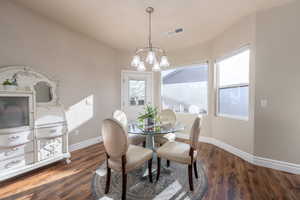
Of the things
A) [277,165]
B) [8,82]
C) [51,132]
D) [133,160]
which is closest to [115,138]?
[133,160]

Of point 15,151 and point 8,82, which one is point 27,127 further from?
point 8,82

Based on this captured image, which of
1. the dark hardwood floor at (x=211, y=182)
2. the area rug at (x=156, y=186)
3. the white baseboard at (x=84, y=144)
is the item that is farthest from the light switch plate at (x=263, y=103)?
the white baseboard at (x=84, y=144)

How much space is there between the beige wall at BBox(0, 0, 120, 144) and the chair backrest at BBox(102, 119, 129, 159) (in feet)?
6.30

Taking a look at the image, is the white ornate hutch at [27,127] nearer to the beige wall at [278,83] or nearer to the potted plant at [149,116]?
the potted plant at [149,116]

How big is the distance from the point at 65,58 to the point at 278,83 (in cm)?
407

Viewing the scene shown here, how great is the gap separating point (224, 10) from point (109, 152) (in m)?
2.90

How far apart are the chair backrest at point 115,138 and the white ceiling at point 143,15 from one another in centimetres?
192

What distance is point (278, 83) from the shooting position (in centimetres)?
226

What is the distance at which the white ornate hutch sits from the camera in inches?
74.8

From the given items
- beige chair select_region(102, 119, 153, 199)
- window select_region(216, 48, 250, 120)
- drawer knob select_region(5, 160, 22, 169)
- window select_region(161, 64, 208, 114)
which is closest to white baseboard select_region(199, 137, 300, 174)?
window select_region(216, 48, 250, 120)

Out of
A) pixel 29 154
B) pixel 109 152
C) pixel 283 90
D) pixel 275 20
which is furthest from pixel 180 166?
pixel 275 20

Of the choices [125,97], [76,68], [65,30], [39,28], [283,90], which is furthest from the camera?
[125,97]

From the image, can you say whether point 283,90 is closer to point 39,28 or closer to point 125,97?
point 125,97

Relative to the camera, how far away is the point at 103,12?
2.45m
